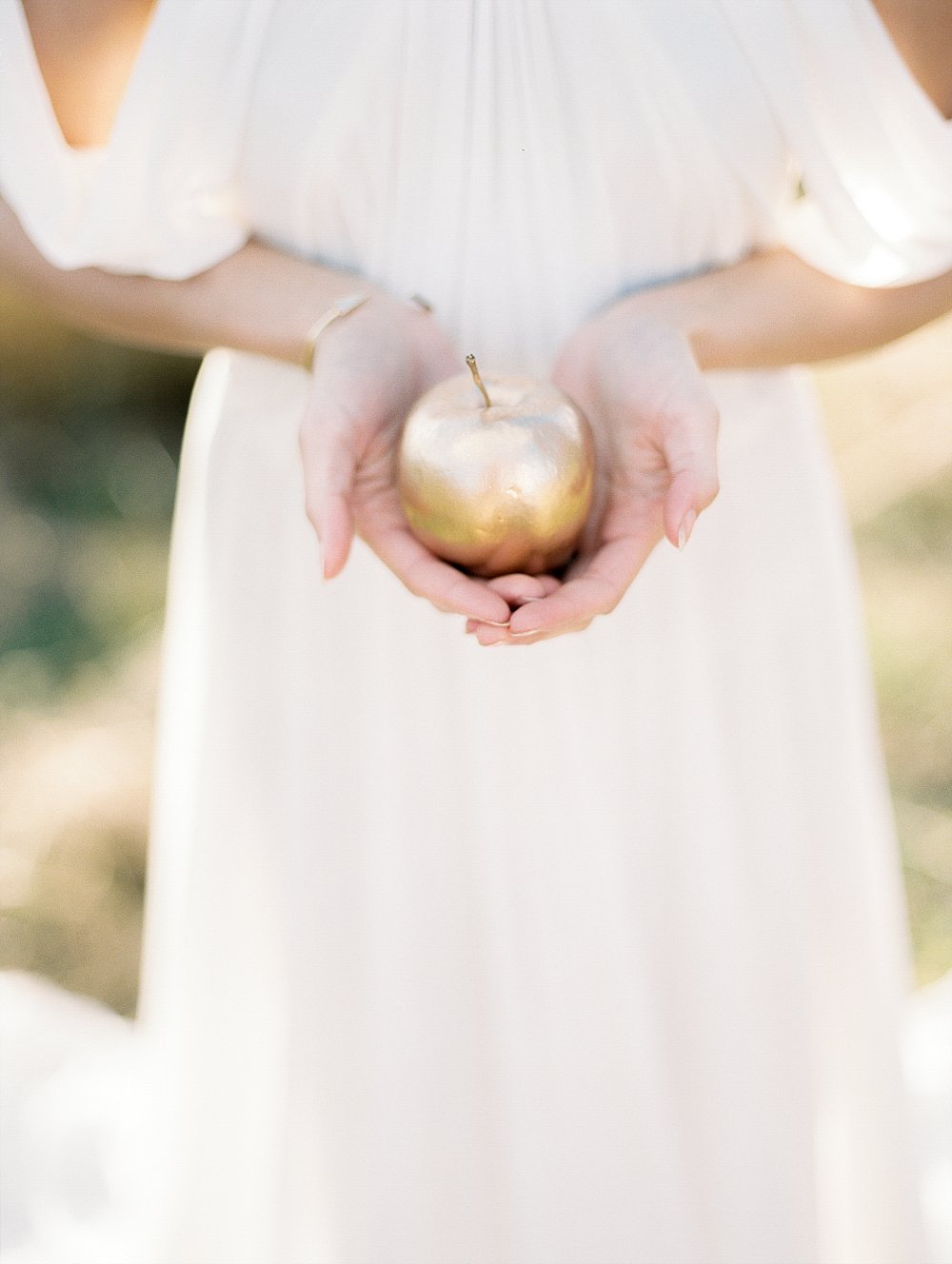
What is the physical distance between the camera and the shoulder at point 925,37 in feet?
4.35

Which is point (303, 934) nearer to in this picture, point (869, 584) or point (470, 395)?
point (470, 395)

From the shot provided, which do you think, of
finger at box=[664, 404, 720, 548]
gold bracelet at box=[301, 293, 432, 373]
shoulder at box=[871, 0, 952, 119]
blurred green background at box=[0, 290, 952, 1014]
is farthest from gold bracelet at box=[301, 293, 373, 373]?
blurred green background at box=[0, 290, 952, 1014]

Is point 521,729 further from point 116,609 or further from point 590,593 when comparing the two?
point 116,609

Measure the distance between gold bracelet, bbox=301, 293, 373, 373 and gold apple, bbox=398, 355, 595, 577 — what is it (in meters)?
0.15

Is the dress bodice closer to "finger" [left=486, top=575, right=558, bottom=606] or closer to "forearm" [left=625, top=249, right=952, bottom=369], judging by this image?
"forearm" [left=625, top=249, right=952, bottom=369]

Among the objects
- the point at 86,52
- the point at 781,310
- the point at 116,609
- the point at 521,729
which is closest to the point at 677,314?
the point at 781,310

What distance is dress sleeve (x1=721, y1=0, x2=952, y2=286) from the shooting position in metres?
1.28

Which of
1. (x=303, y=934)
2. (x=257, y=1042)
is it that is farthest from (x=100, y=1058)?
(x=303, y=934)

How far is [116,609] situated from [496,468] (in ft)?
10.7

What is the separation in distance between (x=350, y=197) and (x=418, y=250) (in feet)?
0.29

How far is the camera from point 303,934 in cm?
154

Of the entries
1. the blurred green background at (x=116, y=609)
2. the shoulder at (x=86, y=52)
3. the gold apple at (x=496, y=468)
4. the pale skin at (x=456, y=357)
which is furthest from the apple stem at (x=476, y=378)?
the blurred green background at (x=116, y=609)

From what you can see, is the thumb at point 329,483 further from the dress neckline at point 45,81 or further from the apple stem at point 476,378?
the dress neckline at point 45,81

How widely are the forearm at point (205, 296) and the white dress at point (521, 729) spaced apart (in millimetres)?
43
